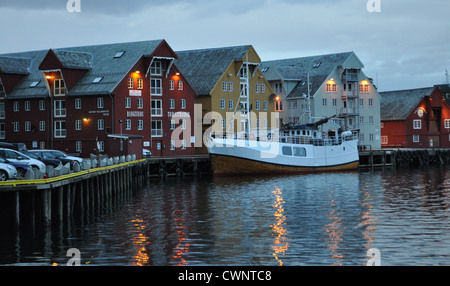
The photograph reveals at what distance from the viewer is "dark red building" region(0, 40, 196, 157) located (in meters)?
77.4

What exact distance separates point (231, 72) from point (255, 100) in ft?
21.7

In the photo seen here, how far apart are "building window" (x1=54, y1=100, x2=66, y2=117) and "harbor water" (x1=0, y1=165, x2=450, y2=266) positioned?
31.5m

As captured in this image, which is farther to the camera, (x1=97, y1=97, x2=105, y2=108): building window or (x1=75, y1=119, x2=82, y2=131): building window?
(x1=75, y1=119, x2=82, y2=131): building window

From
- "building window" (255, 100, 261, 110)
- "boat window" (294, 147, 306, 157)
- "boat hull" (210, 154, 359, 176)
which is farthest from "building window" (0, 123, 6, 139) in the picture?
"boat window" (294, 147, 306, 157)

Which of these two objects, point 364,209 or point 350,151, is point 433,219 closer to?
point 364,209

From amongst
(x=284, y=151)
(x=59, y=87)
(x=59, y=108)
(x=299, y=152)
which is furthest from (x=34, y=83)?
(x=299, y=152)

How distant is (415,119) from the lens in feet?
375

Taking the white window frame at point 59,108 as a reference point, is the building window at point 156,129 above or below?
below

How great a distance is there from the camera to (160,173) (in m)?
71.8

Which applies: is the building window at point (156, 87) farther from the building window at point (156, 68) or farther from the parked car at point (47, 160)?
the parked car at point (47, 160)

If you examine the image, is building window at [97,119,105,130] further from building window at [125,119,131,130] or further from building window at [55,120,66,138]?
building window at [55,120,66,138]

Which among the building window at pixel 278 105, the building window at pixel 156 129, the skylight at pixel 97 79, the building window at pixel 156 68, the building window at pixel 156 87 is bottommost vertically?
the building window at pixel 156 129

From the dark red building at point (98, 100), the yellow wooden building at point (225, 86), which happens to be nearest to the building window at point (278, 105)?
the yellow wooden building at point (225, 86)

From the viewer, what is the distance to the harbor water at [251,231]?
2484 centimetres
